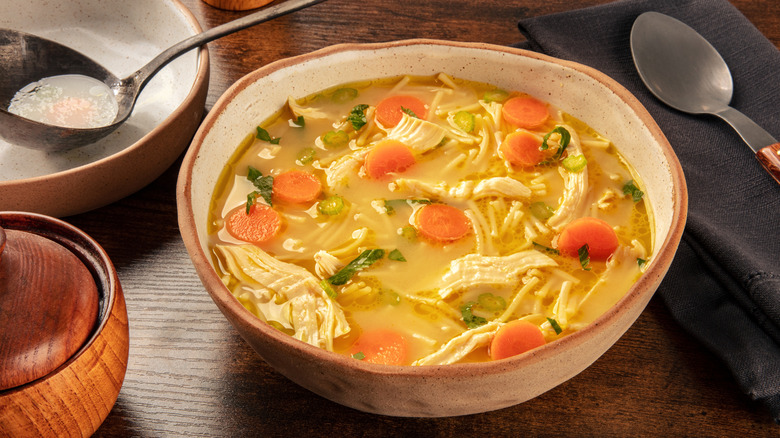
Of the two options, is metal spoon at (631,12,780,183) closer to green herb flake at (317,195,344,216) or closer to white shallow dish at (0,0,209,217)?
green herb flake at (317,195,344,216)

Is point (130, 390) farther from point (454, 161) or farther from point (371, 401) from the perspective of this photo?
point (454, 161)

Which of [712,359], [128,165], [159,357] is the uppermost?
[128,165]

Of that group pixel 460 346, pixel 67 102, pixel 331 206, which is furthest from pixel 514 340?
pixel 67 102

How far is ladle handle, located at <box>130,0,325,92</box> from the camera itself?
256 centimetres

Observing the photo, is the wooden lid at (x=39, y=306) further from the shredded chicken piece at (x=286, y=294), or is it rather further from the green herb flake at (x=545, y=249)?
the green herb flake at (x=545, y=249)

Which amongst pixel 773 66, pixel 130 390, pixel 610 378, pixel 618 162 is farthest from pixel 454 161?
pixel 773 66

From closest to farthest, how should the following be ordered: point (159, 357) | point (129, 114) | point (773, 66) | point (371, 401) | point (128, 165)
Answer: point (371, 401), point (159, 357), point (128, 165), point (129, 114), point (773, 66)

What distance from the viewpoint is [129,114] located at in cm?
256

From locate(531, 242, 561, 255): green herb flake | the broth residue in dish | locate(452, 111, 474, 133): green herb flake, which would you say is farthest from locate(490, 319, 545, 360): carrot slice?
locate(452, 111, 474, 133): green herb flake

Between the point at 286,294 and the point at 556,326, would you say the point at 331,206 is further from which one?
the point at 556,326

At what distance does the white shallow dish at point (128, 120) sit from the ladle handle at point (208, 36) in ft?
0.22

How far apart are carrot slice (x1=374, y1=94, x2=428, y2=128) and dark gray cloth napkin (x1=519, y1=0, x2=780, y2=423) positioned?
737 mm

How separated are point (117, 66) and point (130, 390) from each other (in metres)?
1.67

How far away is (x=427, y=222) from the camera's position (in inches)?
81.3
